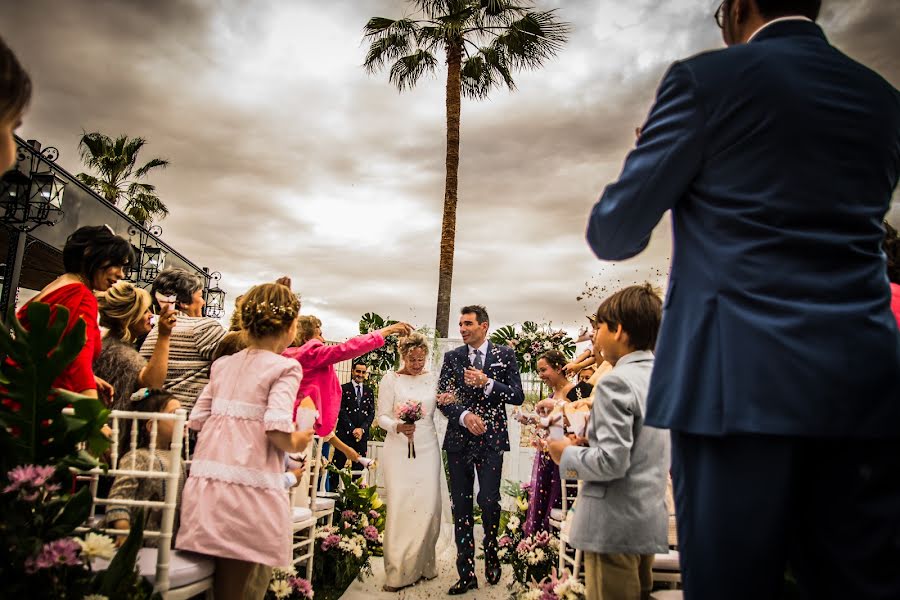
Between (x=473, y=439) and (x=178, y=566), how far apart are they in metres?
3.12

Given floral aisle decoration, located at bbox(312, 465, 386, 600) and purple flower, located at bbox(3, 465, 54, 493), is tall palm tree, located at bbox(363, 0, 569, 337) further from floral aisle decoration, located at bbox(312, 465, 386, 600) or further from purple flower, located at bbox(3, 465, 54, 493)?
purple flower, located at bbox(3, 465, 54, 493)

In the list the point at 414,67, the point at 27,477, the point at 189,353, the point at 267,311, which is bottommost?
the point at 27,477

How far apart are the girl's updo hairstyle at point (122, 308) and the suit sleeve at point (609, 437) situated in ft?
7.99

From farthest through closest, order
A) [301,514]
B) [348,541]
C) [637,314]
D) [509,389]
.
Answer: [509,389] → [348,541] → [301,514] → [637,314]

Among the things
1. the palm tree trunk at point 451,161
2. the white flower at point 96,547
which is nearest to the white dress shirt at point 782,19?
the white flower at point 96,547

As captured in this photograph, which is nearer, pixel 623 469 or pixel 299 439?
pixel 623 469

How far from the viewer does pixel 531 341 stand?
7.86 metres

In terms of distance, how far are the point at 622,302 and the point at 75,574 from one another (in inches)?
85.3

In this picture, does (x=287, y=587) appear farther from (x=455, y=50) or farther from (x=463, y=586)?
(x=455, y=50)

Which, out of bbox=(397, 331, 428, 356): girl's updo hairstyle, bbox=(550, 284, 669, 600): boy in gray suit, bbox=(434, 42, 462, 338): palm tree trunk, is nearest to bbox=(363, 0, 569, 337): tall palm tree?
bbox=(434, 42, 462, 338): palm tree trunk

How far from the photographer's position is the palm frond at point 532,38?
11828 millimetres

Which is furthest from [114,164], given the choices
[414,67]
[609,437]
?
[609,437]

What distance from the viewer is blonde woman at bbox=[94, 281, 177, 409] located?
3.23 metres

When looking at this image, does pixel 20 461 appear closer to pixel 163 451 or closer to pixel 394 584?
pixel 163 451
